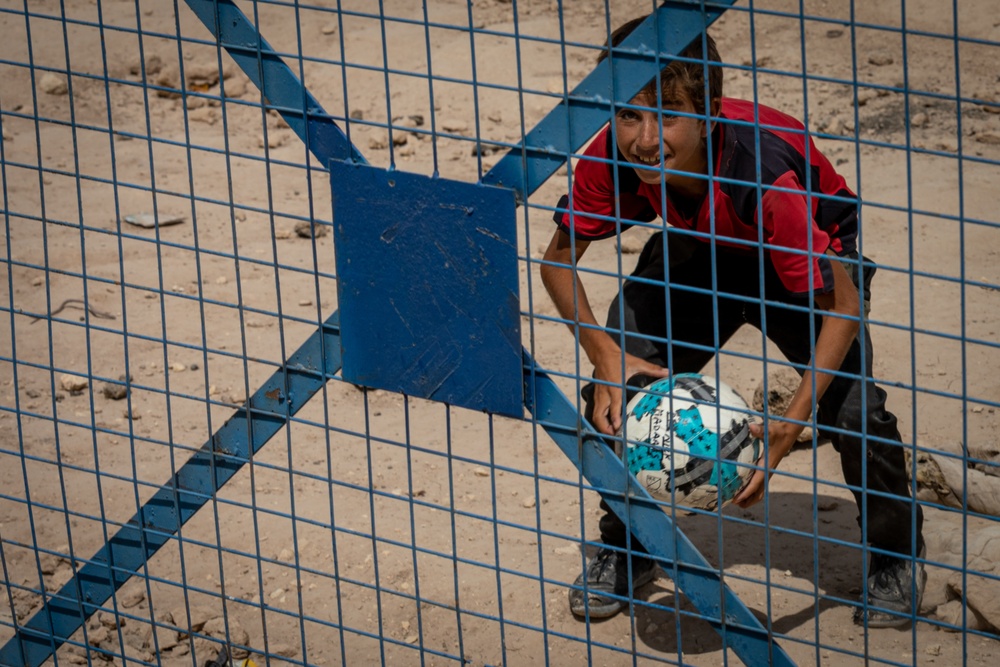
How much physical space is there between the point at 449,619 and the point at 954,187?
391 cm

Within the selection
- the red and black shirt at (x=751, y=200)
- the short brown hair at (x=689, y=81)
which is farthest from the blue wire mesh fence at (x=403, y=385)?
the short brown hair at (x=689, y=81)

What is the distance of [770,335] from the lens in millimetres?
3861

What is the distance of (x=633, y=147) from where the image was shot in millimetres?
3051

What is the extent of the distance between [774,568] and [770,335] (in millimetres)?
858

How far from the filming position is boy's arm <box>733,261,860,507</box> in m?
3.01

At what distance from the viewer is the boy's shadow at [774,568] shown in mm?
4016

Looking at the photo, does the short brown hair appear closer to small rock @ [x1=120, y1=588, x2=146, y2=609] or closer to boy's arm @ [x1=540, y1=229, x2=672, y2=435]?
boy's arm @ [x1=540, y1=229, x2=672, y2=435]

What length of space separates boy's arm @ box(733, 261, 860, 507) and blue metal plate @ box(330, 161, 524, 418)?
638 millimetres

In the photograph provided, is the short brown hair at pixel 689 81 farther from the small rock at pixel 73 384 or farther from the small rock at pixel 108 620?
the small rock at pixel 73 384

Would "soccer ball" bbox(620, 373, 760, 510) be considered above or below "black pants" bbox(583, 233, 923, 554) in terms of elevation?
above

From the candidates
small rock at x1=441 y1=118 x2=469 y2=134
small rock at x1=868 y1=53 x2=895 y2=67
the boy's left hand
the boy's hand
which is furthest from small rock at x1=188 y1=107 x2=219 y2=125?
the boy's left hand

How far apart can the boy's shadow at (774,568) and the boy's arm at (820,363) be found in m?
0.71

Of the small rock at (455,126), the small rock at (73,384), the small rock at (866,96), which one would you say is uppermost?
the small rock at (73,384)

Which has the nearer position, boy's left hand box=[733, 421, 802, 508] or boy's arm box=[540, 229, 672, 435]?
boy's left hand box=[733, 421, 802, 508]
